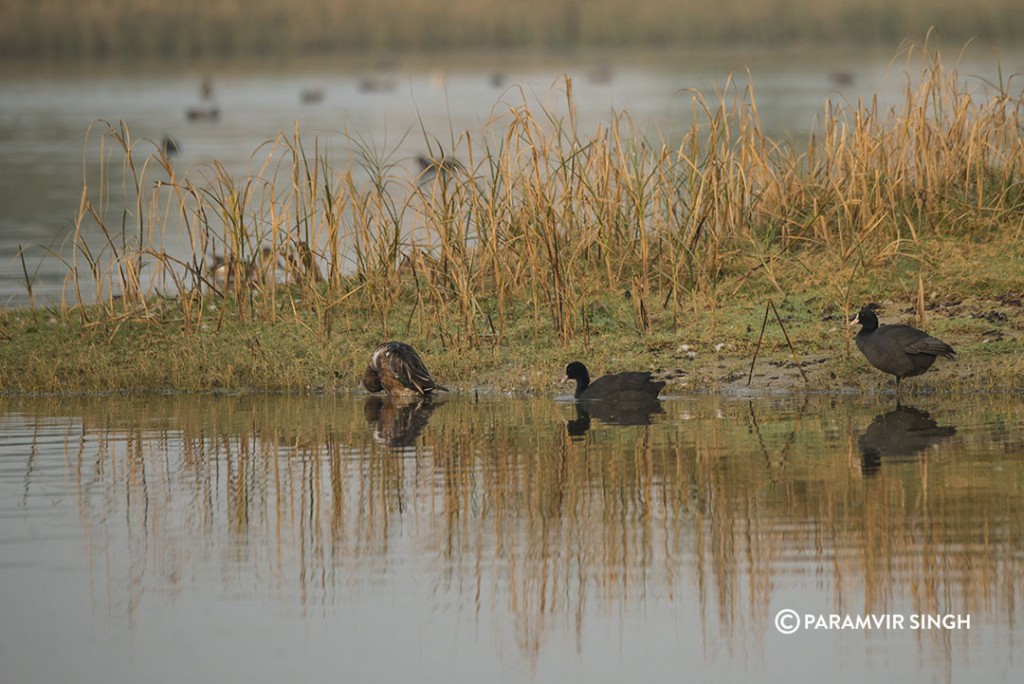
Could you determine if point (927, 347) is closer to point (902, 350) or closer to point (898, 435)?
point (902, 350)

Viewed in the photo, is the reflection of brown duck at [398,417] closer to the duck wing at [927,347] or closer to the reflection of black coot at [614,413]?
the reflection of black coot at [614,413]


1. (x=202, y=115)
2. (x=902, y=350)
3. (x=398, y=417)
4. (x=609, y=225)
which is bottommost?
(x=398, y=417)

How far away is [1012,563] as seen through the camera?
21.8ft

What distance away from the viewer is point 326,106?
48.3 m

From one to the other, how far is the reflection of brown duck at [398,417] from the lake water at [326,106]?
19.7ft

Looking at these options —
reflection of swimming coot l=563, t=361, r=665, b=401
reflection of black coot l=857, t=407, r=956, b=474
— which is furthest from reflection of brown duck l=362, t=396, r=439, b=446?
reflection of black coot l=857, t=407, r=956, b=474

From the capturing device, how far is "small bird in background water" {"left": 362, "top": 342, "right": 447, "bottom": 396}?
11.2 m

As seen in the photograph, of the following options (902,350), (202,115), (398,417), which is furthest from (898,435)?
(202,115)

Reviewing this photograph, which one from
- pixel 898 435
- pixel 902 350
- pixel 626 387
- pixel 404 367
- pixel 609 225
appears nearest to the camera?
pixel 898 435

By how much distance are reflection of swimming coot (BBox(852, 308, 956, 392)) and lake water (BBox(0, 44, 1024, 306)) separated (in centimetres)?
689

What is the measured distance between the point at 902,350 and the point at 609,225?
119 inches

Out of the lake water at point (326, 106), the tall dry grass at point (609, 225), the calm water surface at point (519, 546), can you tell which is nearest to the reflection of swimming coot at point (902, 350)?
the calm water surface at point (519, 546)

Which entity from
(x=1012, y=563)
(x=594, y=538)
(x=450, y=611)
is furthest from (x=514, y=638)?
(x=1012, y=563)

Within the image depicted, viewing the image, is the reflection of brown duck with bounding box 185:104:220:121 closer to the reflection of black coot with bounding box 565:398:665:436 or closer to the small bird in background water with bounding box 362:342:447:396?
the small bird in background water with bounding box 362:342:447:396
